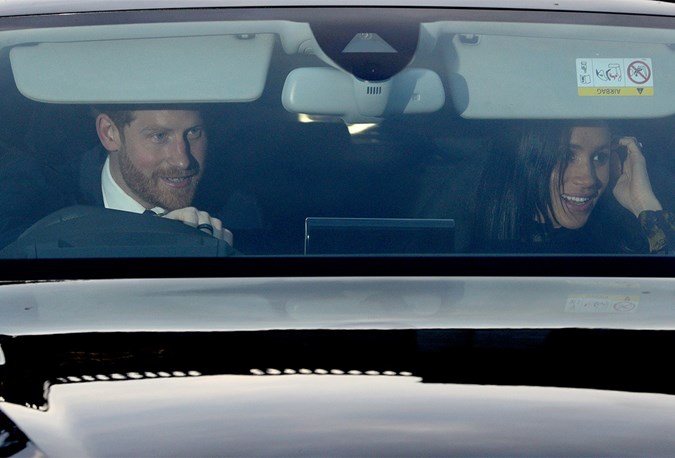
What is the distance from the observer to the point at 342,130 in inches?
122

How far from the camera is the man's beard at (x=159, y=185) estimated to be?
9.93ft

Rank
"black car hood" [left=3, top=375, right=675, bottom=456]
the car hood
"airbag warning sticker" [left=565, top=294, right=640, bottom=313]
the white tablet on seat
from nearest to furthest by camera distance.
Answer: "black car hood" [left=3, top=375, right=675, bottom=456] < the car hood < "airbag warning sticker" [left=565, top=294, right=640, bottom=313] < the white tablet on seat

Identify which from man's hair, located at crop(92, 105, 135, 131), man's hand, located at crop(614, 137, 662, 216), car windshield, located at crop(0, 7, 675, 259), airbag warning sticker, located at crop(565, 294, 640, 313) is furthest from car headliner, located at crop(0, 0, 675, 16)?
airbag warning sticker, located at crop(565, 294, 640, 313)

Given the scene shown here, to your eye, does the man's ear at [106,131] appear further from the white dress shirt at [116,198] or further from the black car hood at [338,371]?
the black car hood at [338,371]

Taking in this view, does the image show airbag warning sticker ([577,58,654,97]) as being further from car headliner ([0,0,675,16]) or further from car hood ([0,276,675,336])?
A: car hood ([0,276,675,336])

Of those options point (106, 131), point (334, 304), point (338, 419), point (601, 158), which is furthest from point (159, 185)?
A: point (338, 419)

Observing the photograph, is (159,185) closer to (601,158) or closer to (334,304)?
(334,304)

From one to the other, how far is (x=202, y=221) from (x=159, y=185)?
0.17 metres

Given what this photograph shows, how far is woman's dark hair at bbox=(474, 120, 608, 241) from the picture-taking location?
2.98 metres

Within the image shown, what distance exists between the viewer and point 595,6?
10.9 ft

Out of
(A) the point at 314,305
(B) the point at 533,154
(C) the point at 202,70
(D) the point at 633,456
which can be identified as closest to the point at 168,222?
(C) the point at 202,70

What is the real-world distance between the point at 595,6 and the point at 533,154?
469 mm

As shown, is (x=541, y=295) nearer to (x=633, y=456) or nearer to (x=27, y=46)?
(x=633, y=456)

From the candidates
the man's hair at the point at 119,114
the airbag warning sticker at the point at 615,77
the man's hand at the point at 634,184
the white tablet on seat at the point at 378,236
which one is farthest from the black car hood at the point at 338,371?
the airbag warning sticker at the point at 615,77
